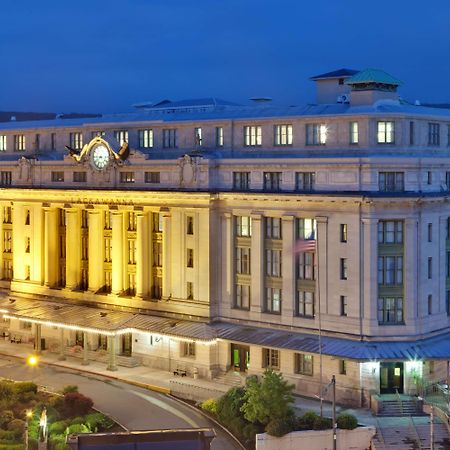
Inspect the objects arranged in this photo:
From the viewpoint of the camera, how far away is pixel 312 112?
3280 inches

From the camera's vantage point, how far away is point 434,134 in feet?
269

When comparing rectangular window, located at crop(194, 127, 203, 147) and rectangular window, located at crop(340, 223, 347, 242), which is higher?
rectangular window, located at crop(194, 127, 203, 147)

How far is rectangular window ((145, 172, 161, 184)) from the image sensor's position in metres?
89.9

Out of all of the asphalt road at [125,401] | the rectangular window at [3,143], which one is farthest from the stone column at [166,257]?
the rectangular window at [3,143]

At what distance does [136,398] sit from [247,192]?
66.9ft

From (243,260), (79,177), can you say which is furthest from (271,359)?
(79,177)

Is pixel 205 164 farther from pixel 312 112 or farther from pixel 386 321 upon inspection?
pixel 386 321

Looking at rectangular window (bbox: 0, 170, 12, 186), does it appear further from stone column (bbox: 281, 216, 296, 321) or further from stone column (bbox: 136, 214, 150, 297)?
stone column (bbox: 281, 216, 296, 321)

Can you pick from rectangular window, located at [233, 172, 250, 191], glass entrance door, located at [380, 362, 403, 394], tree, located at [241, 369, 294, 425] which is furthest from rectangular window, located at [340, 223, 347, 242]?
tree, located at [241, 369, 294, 425]

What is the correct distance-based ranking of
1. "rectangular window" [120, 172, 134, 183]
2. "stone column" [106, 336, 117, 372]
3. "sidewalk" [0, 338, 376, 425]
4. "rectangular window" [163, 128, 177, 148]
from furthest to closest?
"rectangular window" [120, 172, 134, 183], "rectangular window" [163, 128, 177, 148], "stone column" [106, 336, 117, 372], "sidewalk" [0, 338, 376, 425]

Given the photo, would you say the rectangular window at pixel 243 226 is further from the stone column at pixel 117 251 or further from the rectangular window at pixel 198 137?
the stone column at pixel 117 251

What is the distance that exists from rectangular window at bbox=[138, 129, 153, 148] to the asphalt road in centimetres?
2348

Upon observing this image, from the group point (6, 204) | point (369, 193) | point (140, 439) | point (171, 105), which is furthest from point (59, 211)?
point (140, 439)

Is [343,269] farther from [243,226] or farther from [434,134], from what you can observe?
[434,134]
